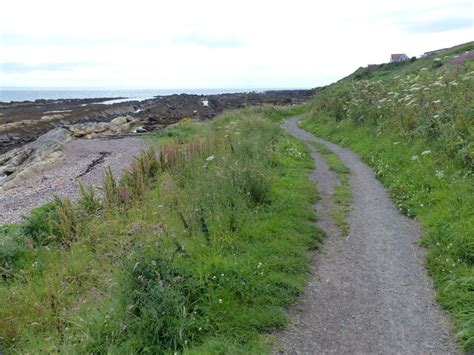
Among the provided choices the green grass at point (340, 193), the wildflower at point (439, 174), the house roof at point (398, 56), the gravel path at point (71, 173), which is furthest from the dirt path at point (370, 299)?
the house roof at point (398, 56)

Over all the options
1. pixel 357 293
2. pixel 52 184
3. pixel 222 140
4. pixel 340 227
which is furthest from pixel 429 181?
pixel 52 184

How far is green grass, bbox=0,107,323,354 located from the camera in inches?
181

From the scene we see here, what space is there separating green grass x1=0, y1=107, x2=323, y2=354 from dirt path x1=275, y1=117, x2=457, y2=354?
279 millimetres

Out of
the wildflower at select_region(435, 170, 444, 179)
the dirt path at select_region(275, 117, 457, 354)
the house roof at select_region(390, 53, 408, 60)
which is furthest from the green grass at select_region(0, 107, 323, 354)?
the house roof at select_region(390, 53, 408, 60)

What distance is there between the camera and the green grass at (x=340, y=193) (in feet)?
25.8

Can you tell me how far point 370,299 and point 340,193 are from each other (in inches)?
186

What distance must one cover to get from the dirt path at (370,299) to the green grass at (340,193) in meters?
0.16

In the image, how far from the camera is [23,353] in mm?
4922

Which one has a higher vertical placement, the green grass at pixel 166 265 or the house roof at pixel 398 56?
the house roof at pixel 398 56

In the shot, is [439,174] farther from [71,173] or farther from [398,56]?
[398,56]

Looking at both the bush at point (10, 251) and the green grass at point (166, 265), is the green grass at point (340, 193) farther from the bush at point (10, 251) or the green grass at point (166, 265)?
the bush at point (10, 251)

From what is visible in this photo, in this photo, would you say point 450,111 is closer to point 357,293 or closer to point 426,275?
point 426,275

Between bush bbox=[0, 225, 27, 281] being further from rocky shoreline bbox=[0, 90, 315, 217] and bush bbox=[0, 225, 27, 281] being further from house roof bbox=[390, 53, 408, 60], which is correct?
house roof bbox=[390, 53, 408, 60]

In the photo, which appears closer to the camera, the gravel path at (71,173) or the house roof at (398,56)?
the gravel path at (71,173)
